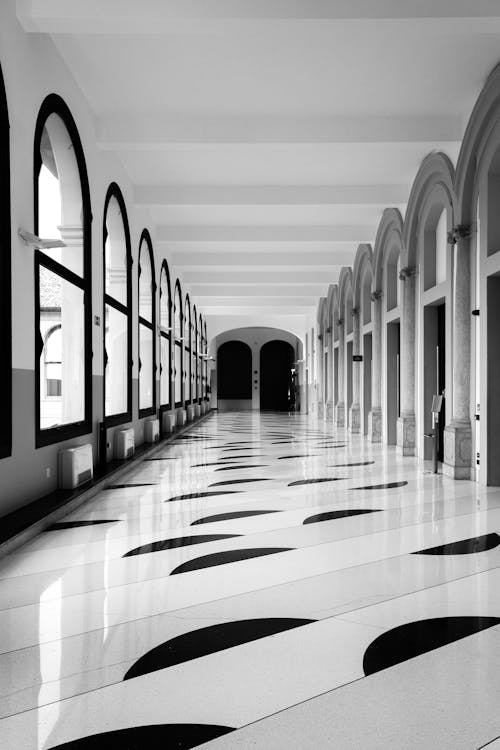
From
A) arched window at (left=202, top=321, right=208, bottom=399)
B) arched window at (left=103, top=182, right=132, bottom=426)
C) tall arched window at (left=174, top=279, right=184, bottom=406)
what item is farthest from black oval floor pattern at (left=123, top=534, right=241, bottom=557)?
arched window at (left=202, top=321, right=208, bottom=399)

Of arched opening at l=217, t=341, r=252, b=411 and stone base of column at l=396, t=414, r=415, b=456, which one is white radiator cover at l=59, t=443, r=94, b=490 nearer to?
stone base of column at l=396, t=414, r=415, b=456

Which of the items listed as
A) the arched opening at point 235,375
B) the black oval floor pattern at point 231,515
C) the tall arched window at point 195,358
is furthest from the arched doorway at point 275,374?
the black oval floor pattern at point 231,515

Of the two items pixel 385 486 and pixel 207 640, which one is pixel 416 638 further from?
pixel 385 486

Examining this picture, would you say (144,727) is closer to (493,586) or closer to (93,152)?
(493,586)

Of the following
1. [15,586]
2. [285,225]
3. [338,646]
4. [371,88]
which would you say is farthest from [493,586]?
[285,225]

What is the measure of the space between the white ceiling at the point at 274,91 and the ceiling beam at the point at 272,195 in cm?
2

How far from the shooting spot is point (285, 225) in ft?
52.0

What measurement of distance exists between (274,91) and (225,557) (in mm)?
6103

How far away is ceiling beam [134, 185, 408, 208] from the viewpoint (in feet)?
41.7

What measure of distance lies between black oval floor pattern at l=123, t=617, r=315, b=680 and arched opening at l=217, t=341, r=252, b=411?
4127 centimetres

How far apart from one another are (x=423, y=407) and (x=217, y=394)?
33852 mm

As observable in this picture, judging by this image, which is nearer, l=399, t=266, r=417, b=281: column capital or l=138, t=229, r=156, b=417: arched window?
l=399, t=266, r=417, b=281: column capital

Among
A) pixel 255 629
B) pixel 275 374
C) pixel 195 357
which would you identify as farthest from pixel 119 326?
pixel 275 374

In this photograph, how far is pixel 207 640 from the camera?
129 inches
